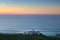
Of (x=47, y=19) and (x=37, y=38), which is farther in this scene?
(x=47, y=19)

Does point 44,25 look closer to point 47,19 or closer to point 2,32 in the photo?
point 47,19

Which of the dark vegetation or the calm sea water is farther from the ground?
the calm sea water

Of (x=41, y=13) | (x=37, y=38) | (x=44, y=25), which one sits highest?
(x=41, y=13)

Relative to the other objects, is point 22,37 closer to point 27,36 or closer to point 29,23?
point 27,36

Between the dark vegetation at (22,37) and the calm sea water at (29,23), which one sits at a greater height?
the calm sea water at (29,23)

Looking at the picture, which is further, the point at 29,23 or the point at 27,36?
the point at 29,23

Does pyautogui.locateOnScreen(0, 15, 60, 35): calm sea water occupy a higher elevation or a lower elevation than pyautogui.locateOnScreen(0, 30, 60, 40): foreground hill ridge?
higher

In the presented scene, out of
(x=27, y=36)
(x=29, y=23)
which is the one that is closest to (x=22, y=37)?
(x=27, y=36)

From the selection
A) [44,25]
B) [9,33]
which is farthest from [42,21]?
[9,33]
